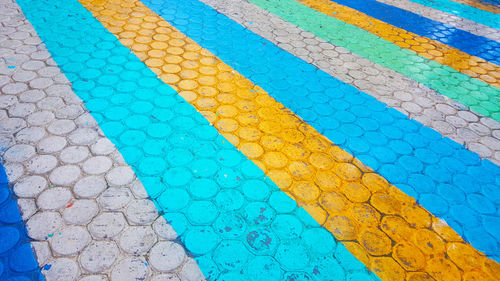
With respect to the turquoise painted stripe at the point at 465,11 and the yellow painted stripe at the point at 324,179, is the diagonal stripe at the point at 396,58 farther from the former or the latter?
the turquoise painted stripe at the point at 465,11

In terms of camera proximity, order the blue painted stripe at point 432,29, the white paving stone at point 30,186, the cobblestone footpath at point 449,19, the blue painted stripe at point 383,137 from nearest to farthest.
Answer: the white paving stone at point 30,186
the blue painted stripe at point 383,137
the blue painted stripe at point 432,29
the cobblestone footpath at point 449,19

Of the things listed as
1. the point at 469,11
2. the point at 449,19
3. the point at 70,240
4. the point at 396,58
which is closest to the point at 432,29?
the point at 449,19

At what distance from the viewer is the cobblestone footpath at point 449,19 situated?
208 inches

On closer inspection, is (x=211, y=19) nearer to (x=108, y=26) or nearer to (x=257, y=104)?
(x=108, y=26)

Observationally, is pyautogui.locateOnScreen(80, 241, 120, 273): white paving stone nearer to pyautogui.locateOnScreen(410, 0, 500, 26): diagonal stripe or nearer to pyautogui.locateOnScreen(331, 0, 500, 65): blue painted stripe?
pyautogui.locateOnScreen(331, 0, 500, 65): blue painted stripe

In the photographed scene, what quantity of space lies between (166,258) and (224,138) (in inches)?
46.7

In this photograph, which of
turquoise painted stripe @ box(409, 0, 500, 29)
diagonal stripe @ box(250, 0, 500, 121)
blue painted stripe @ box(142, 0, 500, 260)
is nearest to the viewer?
blue painted stripe @ box(142, 0, 500, 260)

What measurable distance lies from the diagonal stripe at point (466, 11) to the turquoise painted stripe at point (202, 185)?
Answer: 6136 millimetres

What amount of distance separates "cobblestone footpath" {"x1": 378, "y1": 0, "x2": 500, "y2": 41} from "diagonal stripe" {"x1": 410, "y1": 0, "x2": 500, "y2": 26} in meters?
0.23

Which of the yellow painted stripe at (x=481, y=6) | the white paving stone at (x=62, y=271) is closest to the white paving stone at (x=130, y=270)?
the white paving stone at (x=62, y=271)

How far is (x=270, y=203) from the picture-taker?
7.29 feet

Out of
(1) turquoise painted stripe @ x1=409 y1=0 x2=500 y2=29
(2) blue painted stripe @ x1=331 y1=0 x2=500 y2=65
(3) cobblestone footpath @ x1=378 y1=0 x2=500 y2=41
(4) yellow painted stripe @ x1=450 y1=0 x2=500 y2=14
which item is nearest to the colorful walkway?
(2) blue painted stripe @ x1=331 y1=0 x2=500 y2=65

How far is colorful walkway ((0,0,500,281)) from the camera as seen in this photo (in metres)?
1.91

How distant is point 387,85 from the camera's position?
3.62 metres
